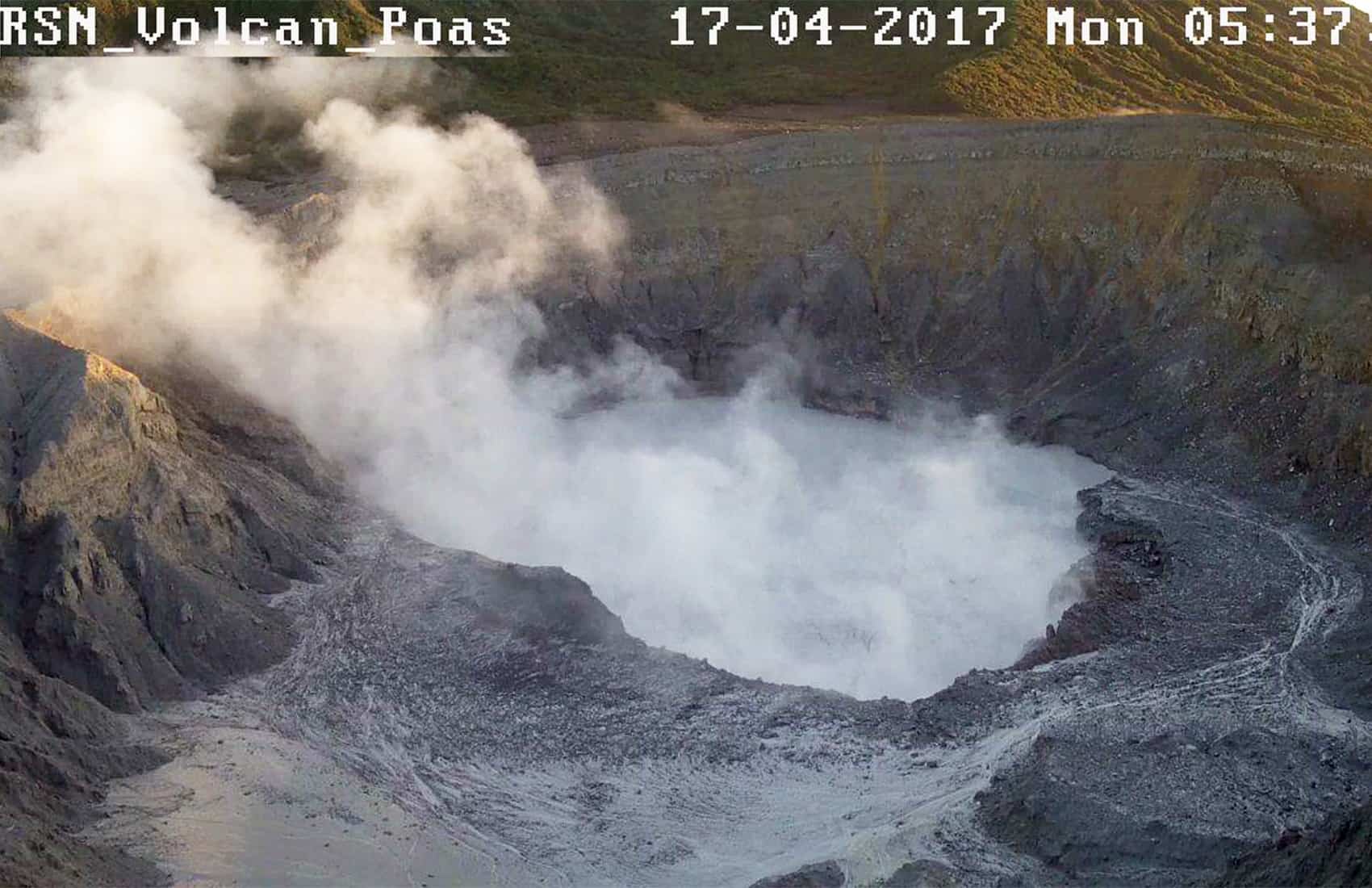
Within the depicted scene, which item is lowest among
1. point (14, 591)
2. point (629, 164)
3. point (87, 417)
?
point (14, 591)

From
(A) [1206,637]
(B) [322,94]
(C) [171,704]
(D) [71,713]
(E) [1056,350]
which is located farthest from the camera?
(B) [322,94]

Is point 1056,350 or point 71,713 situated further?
A: point 1056,350

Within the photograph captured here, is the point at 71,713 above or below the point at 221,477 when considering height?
below

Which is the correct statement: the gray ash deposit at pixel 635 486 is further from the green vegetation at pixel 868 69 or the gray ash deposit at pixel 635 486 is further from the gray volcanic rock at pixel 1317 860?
the green vegetation at pixel 868 69

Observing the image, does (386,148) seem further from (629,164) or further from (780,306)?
(780,306)

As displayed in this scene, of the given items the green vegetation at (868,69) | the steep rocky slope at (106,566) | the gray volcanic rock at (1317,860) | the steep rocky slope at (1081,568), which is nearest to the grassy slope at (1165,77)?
the green vegetation at (868,69)

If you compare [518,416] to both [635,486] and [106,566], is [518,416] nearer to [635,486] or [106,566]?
[635,486]

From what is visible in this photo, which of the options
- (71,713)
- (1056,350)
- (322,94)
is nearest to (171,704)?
(71,713)
